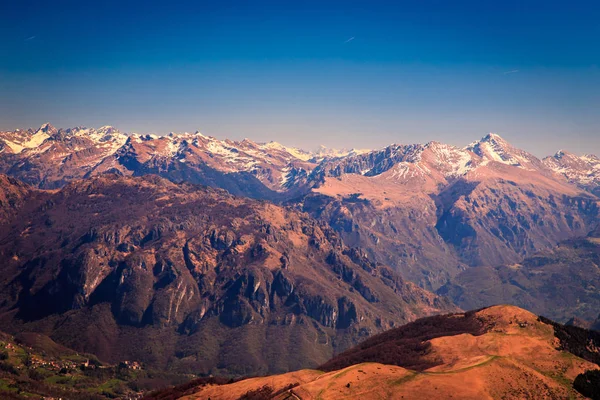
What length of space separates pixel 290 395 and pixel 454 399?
58.1m

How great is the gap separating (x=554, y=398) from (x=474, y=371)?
28.6 m

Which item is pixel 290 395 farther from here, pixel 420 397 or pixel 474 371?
pixel 474 371

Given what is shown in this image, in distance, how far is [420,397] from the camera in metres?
184

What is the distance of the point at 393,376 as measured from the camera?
654 feet

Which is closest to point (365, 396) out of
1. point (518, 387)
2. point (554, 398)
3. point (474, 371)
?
point (474, 371)

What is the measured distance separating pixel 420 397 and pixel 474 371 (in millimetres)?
27540

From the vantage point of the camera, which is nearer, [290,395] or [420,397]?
[420,397]

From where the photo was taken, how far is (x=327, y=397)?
189750 mm

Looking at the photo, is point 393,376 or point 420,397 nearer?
point 420,397

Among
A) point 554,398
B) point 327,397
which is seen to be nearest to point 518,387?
point 554,398

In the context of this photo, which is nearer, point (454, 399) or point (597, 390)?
point (454, 399)

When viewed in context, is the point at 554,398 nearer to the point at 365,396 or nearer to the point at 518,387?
the point at 518,387

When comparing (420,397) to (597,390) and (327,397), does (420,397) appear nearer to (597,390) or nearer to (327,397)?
(327,397)

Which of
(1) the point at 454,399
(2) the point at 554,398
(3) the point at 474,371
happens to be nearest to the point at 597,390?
(2) the point at 554,398
